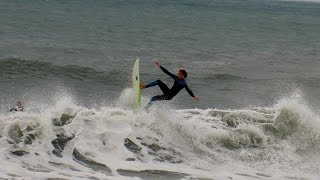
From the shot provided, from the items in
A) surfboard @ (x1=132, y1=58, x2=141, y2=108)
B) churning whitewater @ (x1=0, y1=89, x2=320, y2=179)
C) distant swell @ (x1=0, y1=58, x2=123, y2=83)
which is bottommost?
churning whitewater @ (x1=0, y1=89, x2=320, y2=179)

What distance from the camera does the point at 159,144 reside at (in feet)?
45.9

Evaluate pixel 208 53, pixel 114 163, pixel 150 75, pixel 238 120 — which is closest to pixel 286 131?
pixel 238 120

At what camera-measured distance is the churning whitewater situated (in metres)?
11.9

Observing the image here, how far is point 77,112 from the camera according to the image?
15.3m

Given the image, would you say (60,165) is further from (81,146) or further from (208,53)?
(208,53)

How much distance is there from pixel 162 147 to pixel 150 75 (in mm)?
13021

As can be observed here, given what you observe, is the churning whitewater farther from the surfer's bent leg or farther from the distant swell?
the distant swell

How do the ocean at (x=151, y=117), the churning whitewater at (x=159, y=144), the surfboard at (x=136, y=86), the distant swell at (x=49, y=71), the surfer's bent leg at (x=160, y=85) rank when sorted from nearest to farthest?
the churning whitewater at (x=159, y=144) → the ocean at (x=151, y=117) → the surfer's bent leg at (x=160, y=85) → the surfboard at (x=136, y=86) → the distant swell at (x=49, y=71)

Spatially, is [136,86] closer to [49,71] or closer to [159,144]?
[159,144]

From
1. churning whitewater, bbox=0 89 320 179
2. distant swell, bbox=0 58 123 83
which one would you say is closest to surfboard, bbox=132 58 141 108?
churning whitewater, bbox=0 89 320 179

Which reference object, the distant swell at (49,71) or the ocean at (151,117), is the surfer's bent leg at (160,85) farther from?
the distant swell at (49,71)

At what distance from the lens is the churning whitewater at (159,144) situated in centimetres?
1193

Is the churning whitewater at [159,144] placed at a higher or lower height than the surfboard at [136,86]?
lower

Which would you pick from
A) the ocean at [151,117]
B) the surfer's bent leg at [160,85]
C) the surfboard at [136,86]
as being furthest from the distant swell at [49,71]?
the surfer's bent leg at [160,85]
